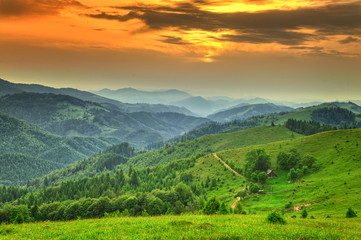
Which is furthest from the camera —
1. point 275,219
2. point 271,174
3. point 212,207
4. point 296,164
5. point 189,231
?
point 296,164

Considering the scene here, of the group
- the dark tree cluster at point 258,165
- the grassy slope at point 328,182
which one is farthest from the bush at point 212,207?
the dark tree cluster at point 258,165

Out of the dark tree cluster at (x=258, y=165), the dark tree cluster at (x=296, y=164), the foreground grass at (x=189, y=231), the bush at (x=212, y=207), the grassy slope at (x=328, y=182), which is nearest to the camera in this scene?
the foreground grass at (x=189, y=231)

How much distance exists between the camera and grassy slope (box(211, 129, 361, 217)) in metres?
83.8

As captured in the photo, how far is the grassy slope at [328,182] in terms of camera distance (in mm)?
83750

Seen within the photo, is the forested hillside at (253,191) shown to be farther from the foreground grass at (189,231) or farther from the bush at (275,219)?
the foreground grass at (189,231)

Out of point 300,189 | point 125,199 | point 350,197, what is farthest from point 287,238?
point 300,189

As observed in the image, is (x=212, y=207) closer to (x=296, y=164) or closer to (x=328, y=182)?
(x=328, y=182)

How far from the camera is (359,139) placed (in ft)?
506

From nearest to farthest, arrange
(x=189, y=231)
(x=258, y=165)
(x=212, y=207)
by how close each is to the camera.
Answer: (x=189, y=231) < (x=212, y=207) < (x=258, y=165)

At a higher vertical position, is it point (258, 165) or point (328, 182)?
point (328, 182)

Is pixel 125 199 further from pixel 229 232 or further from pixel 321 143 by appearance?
pixel 321 143

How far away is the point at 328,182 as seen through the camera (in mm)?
105750

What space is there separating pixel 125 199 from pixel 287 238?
75728 mm

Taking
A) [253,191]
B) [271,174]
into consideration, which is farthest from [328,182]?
[271,174]
